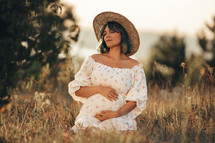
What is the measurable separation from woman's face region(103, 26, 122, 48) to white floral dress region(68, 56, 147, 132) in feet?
1.04

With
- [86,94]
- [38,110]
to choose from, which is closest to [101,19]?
[86,94]

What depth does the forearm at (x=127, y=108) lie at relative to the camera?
11.0 feet

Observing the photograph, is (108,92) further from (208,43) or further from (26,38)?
(208,43)

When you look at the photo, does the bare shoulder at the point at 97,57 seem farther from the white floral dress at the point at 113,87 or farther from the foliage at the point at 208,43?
the foliage at the point at 208,43

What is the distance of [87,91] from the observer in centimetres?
349

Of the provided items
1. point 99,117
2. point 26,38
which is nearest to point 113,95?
point 99,117

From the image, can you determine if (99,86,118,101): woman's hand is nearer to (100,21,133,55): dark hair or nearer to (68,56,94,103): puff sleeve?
(68,56,94,103): puff sleeve

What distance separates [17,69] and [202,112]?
2.85 meters

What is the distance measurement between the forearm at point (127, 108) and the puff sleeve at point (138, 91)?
0.17ft

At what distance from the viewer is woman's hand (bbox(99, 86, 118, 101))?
3.35 meters

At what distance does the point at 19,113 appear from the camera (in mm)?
4375

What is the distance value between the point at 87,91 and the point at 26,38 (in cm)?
113

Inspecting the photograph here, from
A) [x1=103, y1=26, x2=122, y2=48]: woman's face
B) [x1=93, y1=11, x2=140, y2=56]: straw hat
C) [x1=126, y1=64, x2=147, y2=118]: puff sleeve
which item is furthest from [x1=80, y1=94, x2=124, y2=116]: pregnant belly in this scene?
[x1=93, y1=11, x2=140, y2=56]: straw hat

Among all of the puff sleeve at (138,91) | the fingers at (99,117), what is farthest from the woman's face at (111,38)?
the fingers at (99,117)
